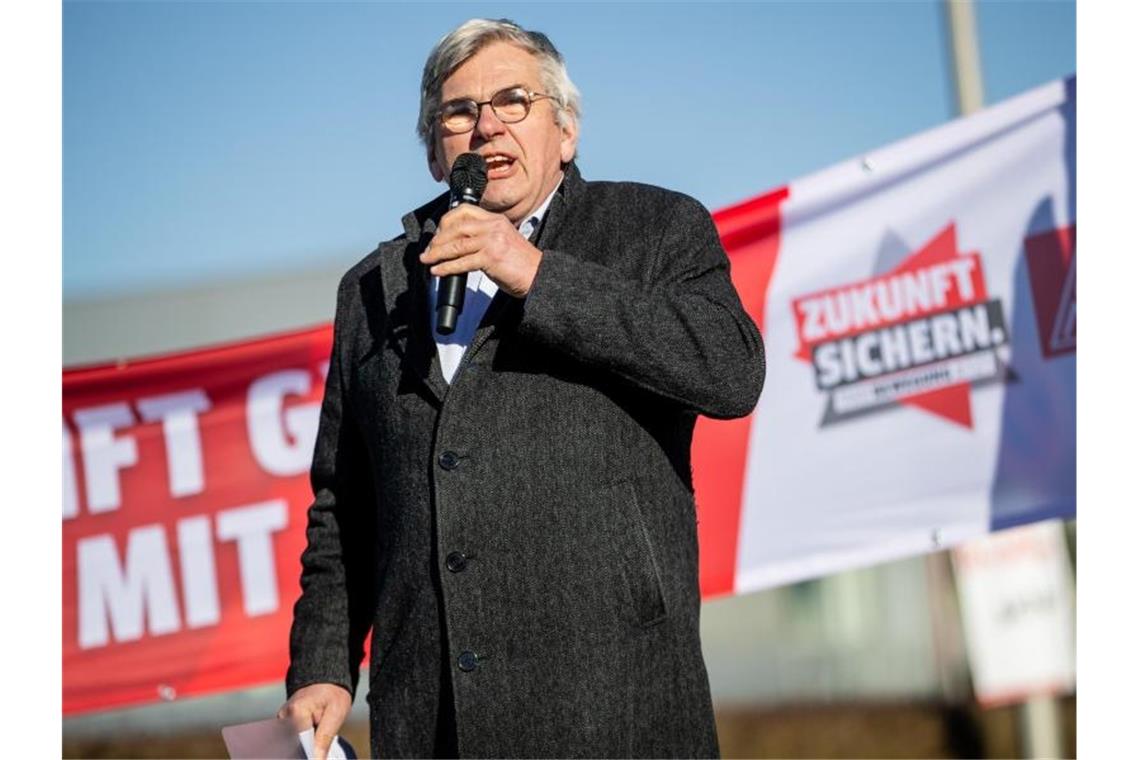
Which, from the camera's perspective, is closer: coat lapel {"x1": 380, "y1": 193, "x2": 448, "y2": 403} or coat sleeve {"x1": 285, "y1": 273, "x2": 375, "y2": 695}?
coat lapel {"x1": 380, "y1": 193, "x2": 448, "y2": 403}

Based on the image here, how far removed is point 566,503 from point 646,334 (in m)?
0.28

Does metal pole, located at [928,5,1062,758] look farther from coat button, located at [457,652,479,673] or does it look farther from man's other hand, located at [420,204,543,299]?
man's other hand, located at [420,204,543,299]

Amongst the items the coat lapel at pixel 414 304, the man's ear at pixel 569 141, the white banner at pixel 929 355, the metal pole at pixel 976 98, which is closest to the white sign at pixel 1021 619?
the metal pole at pixel 976 98

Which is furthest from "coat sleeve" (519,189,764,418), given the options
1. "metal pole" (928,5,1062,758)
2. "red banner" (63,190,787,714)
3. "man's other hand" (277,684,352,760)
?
"metal pole" (928,5,1062,758)

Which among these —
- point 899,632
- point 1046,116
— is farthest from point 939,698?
point 1046,116

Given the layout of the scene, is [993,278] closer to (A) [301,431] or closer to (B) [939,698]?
(A) [301,431]

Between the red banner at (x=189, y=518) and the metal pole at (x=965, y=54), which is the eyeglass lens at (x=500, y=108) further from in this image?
the metal pole at (x=965, y=54)

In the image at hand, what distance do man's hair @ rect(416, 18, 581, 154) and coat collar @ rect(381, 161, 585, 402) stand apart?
4.2 inches

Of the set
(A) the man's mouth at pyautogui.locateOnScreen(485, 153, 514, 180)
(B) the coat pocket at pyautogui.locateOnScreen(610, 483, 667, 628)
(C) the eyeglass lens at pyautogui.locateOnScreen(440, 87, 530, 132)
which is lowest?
(B) the coat pocket at pyautogui.locateOnScreen(610, 483, 667, 628)

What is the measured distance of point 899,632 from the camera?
27.1 feet

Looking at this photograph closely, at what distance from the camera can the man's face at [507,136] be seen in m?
2.06

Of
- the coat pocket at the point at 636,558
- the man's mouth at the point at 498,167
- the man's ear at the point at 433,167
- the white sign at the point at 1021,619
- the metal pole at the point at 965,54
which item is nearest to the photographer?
the coat pocket at the point at 636,558

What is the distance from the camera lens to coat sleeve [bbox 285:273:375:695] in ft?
7.05

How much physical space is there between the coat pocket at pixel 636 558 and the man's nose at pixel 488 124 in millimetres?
594
